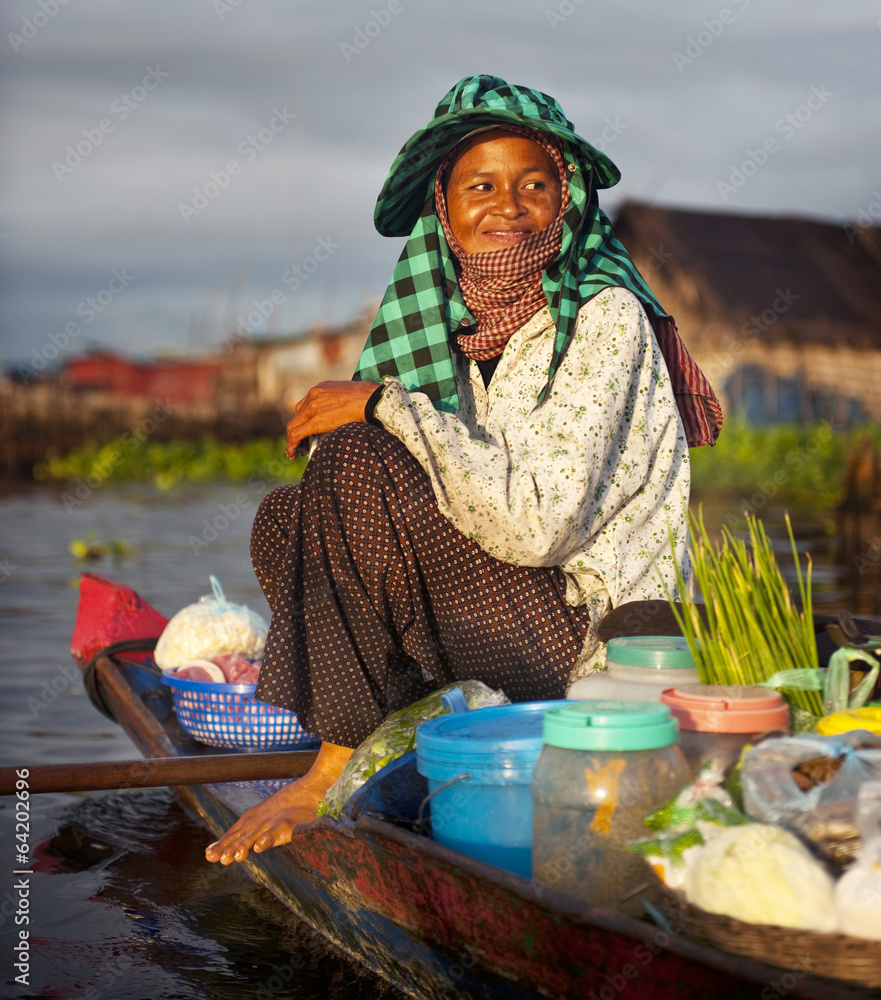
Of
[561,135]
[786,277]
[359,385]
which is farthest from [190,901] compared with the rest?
[786,277]

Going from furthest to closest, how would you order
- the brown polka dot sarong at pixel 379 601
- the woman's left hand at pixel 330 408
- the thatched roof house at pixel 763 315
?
1. the thatched roof house at pixel 763 315
2. the woman's left hand at pixel 330 408
3. the brown polka dot sarong at pixel 379 601

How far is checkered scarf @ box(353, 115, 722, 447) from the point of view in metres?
2.35

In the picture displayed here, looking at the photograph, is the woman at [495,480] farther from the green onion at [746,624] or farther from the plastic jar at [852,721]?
the plastic jar at [852,721]

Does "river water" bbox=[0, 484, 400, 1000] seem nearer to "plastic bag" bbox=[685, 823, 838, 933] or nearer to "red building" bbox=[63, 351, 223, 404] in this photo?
"plastic bag" bbox=[685, 823, 838, 933]

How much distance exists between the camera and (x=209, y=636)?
3.21 m

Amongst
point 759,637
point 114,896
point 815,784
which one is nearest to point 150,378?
point 114,896

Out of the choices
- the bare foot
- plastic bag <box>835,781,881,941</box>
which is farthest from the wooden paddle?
plastic bag <box>835,781,881,941</box>

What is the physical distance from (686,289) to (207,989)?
45.8ft

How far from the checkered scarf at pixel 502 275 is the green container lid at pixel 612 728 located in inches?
44.7

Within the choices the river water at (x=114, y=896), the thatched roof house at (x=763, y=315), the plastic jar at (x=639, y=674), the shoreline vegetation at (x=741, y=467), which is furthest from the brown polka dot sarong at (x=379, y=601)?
the thatched roof house at (x=763, y=315)

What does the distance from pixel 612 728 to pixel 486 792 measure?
1.06ft

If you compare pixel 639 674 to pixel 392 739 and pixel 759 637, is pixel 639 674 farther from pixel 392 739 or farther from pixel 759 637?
pixel 392 739

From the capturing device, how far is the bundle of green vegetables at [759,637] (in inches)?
65.1

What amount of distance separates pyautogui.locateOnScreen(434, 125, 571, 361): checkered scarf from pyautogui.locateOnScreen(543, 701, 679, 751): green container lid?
3.73ft
